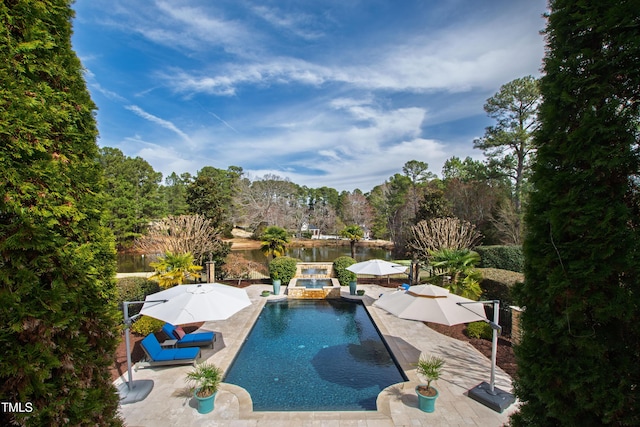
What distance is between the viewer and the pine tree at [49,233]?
2062 mm

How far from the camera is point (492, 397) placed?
5.80 metres

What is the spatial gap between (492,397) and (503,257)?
11511 mm

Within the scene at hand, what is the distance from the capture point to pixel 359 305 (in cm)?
1370

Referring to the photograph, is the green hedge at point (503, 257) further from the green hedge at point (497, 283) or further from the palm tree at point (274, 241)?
the palm tree at point (274, 241)

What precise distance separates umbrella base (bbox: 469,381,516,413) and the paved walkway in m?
0.10

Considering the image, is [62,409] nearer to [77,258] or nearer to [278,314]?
[77,258]

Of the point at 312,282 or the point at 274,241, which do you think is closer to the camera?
the point at 312,282

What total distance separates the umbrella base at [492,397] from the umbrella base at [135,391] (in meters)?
7.29

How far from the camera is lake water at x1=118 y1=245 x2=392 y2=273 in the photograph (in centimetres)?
2615

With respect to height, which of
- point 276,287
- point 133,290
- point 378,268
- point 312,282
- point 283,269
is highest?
point 378,268

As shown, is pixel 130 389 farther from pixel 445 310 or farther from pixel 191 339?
pixel 445 310

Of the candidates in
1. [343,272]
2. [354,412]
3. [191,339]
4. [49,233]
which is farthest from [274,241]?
[49,233]

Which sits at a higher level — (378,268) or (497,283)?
(378,268)

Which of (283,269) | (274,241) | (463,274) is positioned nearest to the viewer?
(463,274)
